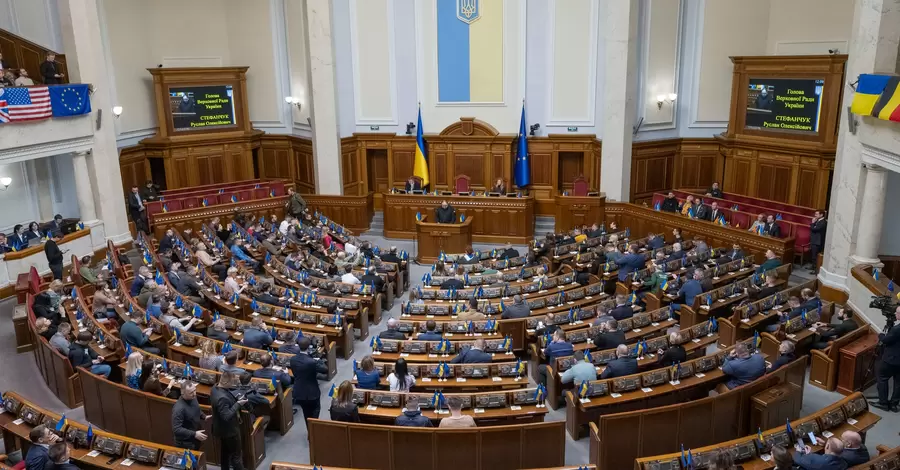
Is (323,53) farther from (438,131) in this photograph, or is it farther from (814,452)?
(814,452)

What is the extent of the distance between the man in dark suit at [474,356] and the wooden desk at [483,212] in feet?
33.1

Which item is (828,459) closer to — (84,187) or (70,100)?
(70,100)

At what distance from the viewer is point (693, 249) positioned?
631 inches

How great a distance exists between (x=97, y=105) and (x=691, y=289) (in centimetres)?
1555

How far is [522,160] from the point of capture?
70.2ft

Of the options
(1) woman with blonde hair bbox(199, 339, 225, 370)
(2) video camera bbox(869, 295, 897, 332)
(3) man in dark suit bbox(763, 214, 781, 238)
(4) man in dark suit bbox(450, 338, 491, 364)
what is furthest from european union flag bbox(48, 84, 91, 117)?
(2) video camera bbox(869, 295, 897, 332)

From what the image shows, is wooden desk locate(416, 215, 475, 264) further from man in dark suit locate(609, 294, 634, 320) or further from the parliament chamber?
man in dark suit locate(609, 294, 634, 320)

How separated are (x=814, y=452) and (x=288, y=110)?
20.8 meters

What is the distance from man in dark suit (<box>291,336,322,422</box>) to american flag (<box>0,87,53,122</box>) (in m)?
10.6

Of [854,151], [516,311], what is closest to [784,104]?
[854,151]

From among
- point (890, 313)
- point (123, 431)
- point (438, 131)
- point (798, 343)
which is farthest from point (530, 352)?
point (438, 131)

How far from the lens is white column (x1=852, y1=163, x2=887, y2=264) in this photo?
12711 millimetres

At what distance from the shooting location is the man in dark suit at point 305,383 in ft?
29.5

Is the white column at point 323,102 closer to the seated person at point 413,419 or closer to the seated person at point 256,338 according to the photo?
the seated person at point 256,338
